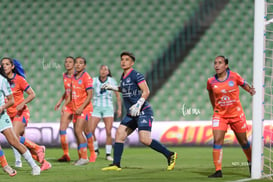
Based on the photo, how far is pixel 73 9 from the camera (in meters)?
20.6

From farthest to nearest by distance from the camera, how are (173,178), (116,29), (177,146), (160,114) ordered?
(116,29), (160,114), (177,146), (173,178)

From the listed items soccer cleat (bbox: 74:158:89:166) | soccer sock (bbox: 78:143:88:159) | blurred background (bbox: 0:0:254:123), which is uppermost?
blurred background (bbox: 0:0:254:123)

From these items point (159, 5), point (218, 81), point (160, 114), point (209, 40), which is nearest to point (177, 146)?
point (160, 114)

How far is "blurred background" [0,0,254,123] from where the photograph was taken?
744 inches

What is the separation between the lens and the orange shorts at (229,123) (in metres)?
8.80

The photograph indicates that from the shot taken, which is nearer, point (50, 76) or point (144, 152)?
point (144, 152)

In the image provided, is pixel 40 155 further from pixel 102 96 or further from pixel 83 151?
pixel 102 96

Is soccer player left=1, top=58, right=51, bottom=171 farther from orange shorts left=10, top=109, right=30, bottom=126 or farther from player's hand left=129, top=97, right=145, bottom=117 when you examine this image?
player's hand left=129, top=97, right=145, bottom=117

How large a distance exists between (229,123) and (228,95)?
16.4 inches

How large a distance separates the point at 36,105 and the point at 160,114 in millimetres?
3839

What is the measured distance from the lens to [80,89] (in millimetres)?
11711

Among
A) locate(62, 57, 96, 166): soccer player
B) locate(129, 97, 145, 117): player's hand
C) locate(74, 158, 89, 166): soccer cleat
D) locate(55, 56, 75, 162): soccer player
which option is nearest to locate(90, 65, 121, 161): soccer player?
locate(55, 56, 75, 162): soccer player

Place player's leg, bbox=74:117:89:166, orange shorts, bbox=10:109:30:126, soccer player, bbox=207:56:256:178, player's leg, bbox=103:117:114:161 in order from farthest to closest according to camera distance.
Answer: player's leg, bbox=103:117:114:161
player's leg, bbox=74:117:89:166
orange shorts, bbox=10:109:30:126
soccer player, bbox=207:56:256:178

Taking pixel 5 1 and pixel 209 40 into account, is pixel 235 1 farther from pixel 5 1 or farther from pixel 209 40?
pixel 5 1
